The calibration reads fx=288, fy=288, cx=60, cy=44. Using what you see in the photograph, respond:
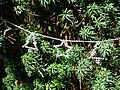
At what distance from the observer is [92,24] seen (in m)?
1.50

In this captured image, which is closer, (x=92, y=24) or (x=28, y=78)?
(x=92, y=24)

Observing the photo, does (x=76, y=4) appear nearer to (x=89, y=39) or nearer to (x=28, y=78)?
(x=89, y=39)

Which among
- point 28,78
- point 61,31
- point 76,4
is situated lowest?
point 28,78

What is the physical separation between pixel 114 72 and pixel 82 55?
0.25 meters

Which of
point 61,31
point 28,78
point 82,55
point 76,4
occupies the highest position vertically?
point 76,4

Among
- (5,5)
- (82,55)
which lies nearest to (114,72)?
(82,55)

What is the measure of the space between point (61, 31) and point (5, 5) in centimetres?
33

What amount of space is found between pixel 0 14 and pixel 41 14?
222 millimetres

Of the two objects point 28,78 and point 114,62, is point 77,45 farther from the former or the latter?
point 28,78

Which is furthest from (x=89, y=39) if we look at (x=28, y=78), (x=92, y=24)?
(x=28, y=78)

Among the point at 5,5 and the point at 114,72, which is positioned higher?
the point at 5,5

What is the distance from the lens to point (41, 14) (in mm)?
1515

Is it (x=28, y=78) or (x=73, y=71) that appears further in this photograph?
(x=28, y=78)

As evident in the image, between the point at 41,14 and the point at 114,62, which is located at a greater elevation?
the point at 41,14
